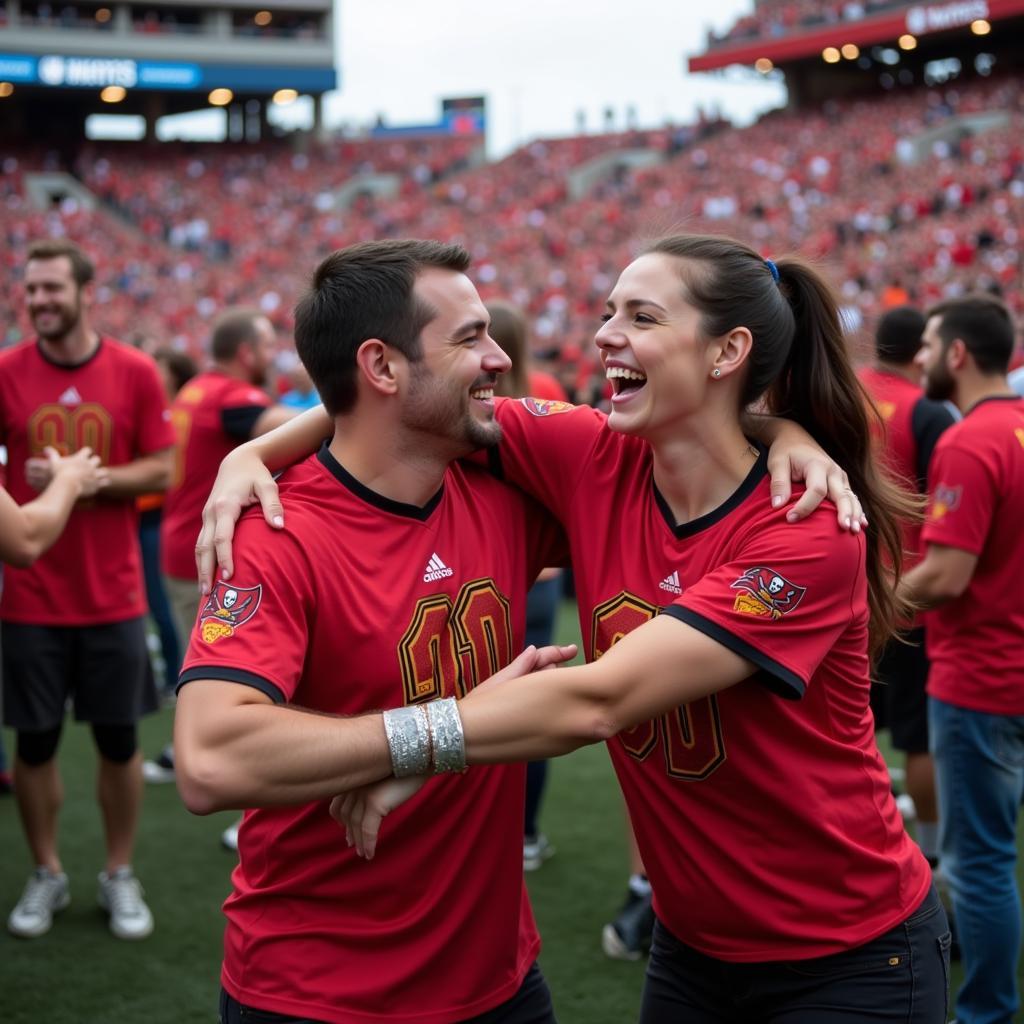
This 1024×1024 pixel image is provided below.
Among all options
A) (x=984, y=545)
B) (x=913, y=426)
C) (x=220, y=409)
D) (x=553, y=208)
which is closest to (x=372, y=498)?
(x=984, y=545)

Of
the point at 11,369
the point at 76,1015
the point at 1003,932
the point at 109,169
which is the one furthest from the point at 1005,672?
the point at 109,169

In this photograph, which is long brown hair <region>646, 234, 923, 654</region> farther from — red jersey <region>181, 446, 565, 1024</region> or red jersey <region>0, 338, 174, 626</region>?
red jersey <region>0, 338, 174, 626</region>

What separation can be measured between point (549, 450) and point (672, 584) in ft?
1.56

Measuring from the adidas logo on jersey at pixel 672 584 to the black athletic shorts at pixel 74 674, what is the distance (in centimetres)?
310

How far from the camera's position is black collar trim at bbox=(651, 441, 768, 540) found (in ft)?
7.61

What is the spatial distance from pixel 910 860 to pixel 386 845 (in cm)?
102

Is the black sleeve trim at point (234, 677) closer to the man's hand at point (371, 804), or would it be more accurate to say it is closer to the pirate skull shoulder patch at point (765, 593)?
the man's hand at point (371, 804)

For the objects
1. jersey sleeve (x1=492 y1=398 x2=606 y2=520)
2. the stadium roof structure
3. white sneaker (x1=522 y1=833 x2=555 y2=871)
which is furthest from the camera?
the stadium roof structure

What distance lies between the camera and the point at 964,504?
12.1ft

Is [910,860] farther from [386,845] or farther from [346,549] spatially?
[346,549]

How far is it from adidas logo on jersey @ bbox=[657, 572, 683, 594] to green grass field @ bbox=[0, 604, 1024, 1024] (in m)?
2.25

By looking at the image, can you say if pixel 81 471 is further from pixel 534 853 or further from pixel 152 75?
pixel 152 75

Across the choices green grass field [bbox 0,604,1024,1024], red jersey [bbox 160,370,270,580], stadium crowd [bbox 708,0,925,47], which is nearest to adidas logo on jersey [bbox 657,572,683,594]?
green grass field [bbox 0,604,1024,1024]

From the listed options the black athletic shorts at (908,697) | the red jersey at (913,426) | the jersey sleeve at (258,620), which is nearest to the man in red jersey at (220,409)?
the red jersey at (913,426)
